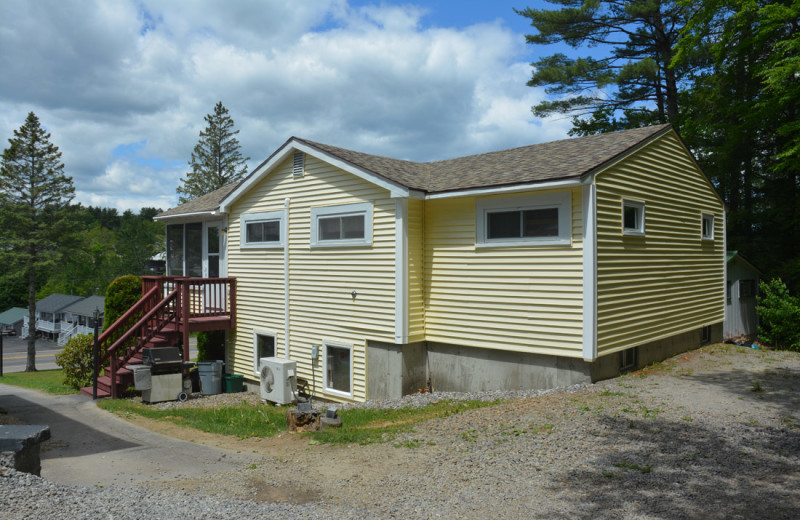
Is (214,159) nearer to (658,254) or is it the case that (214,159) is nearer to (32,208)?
(32,208)

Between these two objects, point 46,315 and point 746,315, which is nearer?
point 746,315

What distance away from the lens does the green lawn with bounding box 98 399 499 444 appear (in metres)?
8.55

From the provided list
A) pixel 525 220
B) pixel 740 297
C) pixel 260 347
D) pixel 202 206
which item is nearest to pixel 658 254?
pixel 525 220

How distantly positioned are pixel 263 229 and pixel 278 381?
4.48m

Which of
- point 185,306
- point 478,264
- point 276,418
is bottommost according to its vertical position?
point 276,418

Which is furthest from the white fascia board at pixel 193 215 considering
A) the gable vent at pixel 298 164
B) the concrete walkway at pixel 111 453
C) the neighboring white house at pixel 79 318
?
the neighboring white house at pixel 79 318

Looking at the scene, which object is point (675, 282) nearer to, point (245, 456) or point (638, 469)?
point (638, 469)

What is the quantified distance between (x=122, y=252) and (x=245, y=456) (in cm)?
7088

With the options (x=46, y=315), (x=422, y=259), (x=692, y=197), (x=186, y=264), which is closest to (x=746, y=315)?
(x=692, y=197)

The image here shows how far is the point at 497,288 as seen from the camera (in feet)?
37.2

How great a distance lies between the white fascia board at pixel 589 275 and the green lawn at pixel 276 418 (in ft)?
6.75

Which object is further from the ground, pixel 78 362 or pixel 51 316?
pixel 78 362

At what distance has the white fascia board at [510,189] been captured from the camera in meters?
10.0

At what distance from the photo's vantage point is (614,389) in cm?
998
